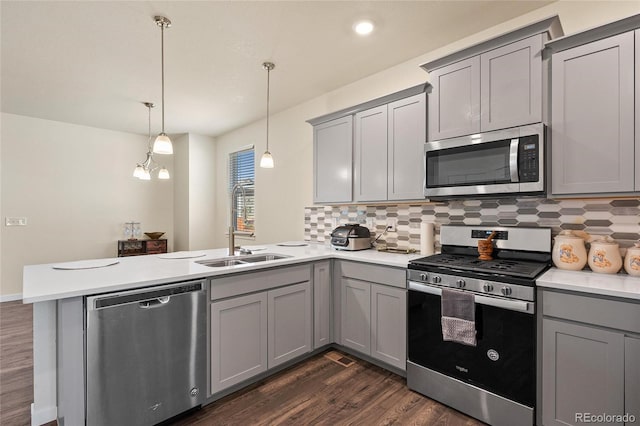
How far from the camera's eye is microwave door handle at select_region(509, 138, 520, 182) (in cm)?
196

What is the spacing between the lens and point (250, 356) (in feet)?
7.22

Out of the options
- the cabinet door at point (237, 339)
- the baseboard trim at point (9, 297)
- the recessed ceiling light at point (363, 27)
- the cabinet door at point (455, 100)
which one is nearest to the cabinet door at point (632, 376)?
the cabinet door at point (455, 100)

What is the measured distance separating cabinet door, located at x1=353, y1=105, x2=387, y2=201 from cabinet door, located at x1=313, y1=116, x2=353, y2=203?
0.32 feet

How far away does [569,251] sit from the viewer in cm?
193

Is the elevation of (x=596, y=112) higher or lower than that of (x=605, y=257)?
higher

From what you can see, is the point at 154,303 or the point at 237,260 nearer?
the point at 154,303

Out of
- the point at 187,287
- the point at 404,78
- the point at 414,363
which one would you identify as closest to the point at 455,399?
the point at 414,363

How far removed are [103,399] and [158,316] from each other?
0.45 meters

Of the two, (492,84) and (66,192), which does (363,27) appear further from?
(66,192)

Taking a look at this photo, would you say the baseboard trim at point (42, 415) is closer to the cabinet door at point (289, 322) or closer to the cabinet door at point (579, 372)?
the cabinet door at point (289, 322)

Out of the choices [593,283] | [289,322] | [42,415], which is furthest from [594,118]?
[42,415]

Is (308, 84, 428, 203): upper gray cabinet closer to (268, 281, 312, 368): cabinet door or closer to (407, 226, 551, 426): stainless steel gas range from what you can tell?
(407, 226, 551, 426): stainless steel gas range

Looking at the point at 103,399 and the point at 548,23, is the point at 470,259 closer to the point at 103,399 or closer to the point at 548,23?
the point at 548,23
